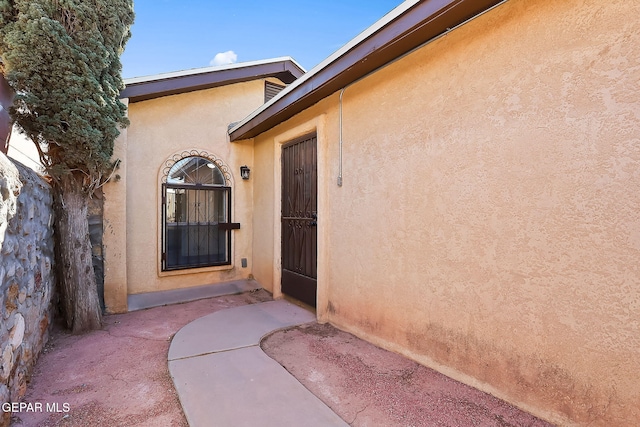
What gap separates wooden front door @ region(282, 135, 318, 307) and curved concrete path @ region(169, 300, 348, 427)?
739mm

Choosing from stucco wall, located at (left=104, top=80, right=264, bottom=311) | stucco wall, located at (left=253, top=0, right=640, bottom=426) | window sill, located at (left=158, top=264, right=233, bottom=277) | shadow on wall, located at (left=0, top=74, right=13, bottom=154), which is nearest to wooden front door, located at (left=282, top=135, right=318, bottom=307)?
stucco wall, located at (left=253, top=0, right=640, bottom=426)

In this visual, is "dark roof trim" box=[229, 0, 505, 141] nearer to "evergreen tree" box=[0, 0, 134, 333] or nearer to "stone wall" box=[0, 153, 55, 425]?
"evergreen tree" box=[0, 0, 134, 333]

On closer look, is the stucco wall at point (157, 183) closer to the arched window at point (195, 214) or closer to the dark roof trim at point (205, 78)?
the arched window at point (195, 214)

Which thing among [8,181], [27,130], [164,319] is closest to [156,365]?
[164,319]

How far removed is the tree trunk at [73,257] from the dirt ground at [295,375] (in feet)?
0.76

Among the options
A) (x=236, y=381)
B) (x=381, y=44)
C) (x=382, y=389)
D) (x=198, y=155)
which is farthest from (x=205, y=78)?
(x=382, y=389)

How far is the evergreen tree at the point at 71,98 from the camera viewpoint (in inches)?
119

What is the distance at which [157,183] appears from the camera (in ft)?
A: 16.3

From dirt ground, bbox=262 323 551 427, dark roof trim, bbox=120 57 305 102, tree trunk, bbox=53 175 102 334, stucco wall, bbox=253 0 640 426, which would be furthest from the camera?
dark roof trim, bbox=120 57 305 102

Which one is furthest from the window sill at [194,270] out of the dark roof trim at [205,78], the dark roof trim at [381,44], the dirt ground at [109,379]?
the dark roof trim at [381,44]

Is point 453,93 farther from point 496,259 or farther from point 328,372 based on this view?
point 328,372

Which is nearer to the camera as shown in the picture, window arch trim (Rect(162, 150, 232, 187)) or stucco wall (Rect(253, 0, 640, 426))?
stucco wall (Rect(253, 0, 640, 426))

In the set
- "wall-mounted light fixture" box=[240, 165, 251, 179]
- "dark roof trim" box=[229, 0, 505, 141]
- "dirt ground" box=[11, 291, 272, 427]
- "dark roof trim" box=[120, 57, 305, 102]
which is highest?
"dark roof trim" box=[120, 57, 305, 102]

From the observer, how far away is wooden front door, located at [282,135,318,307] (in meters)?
4.18
